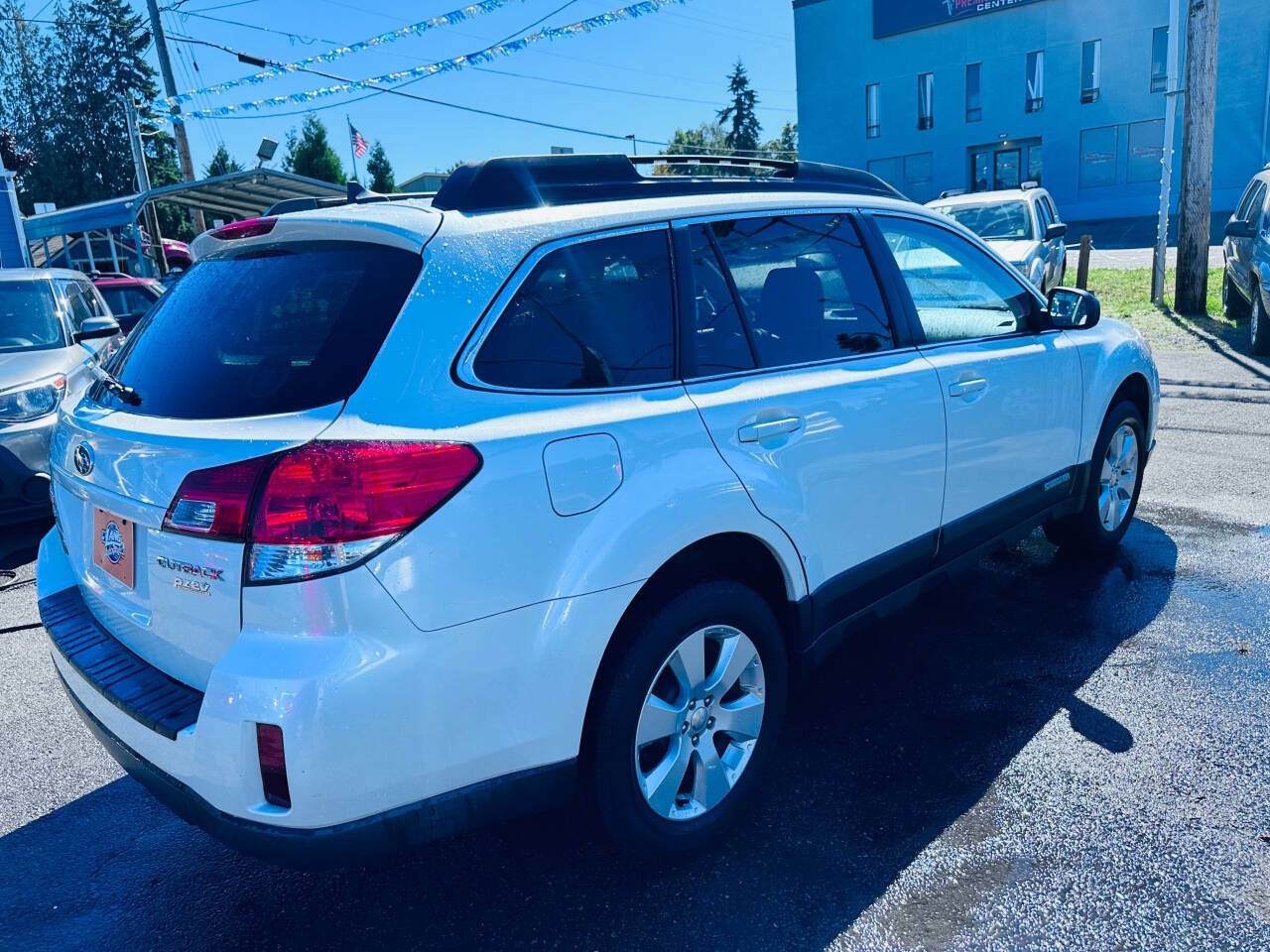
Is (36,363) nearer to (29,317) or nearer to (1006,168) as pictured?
(29,317)

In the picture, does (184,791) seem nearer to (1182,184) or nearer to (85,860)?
(85,860)

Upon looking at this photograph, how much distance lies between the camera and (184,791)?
209cm

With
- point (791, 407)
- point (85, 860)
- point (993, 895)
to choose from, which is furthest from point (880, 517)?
point (85, 860)

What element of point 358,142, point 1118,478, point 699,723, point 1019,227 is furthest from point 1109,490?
point 358,142

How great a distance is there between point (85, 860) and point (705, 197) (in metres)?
2.66

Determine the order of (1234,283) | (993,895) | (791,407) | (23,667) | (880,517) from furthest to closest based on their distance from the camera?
(1234,283), (23,667), (880,517), (791,407), (993,895)

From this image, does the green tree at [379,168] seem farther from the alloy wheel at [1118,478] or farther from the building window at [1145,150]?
the alloy wheel at [1118,478]

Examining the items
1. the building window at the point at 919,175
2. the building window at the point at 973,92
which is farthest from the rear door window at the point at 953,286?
the building window at the point at 973,92

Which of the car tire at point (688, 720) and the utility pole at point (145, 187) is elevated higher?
the utility pole at point (145, 187)

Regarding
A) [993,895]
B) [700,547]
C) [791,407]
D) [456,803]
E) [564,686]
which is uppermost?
[791,407]

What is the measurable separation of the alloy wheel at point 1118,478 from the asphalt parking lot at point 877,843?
2.53ft

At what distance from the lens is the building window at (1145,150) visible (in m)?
34.8

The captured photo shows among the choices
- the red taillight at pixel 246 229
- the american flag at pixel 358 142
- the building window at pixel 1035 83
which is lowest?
the red taillight at pixel 246 229

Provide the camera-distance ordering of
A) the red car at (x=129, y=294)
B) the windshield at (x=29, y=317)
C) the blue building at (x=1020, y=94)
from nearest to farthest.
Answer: the windshield at (x=29, y=317) → the red car at (x=129, y=294) → the blue building at (x=1020, y=94)
